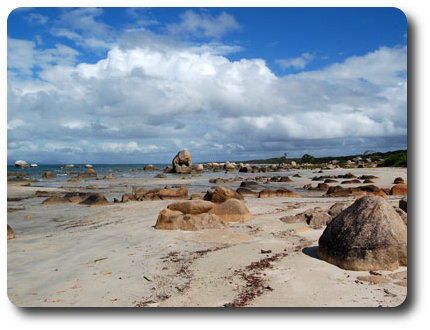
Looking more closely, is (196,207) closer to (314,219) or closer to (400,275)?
(314,219)

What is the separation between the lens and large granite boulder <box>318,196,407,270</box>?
15.1ft

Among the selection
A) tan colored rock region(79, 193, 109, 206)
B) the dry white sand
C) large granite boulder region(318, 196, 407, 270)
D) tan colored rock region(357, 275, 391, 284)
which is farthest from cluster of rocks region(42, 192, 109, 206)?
tan colored rock region(357, 275, 391, 284)

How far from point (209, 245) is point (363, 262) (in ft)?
10.1

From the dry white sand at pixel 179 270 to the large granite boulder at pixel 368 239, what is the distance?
6.6 inches

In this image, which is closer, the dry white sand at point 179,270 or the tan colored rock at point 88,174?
the dry white sand at point 179,270

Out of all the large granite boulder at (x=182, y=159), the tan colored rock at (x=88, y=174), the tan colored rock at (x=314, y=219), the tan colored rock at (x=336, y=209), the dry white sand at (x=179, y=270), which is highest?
the large granite boulder at (x=182, y=159)

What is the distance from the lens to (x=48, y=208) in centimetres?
1634

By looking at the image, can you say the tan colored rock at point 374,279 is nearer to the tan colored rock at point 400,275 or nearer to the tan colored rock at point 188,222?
the tan colored rock at point 400,275

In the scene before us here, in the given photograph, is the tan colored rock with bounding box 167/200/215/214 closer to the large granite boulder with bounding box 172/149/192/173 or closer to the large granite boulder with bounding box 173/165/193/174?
the large granite boulder with bounding box 173/165/193/174

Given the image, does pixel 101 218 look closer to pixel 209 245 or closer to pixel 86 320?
pixel 209 245

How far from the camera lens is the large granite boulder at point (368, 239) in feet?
15.1

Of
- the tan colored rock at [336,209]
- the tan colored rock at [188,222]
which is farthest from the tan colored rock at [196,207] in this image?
the tan colored rock at [336,209]

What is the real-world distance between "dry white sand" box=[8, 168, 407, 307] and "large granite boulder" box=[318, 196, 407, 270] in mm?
166
